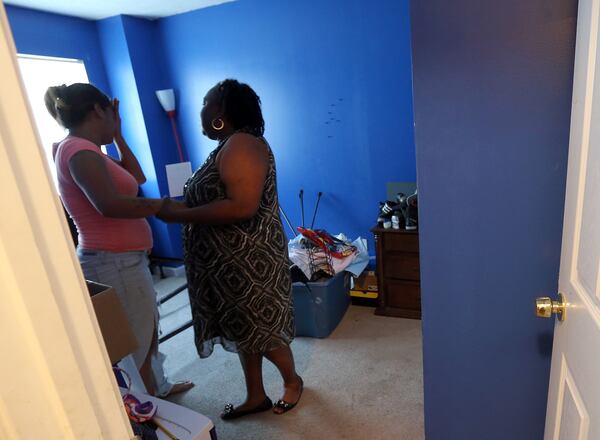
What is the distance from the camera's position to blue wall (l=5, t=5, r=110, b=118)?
8.39ft

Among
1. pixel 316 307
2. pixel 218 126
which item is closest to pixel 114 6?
pixel 218 126

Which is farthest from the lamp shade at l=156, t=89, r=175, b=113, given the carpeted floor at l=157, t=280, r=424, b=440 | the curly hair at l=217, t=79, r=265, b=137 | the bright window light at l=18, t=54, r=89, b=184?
the curly hair at l=217, t=79, r=265, b=137

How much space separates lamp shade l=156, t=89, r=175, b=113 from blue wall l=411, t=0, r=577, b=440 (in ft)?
8.85

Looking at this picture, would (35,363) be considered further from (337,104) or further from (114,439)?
(337,104)

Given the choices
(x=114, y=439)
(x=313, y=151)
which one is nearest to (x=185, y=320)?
(x=313, y=151)

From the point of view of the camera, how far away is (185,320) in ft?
8.96

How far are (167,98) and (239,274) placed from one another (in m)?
2.31

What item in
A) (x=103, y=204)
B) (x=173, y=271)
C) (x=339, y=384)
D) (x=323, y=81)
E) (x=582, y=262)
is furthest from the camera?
(x=173, y=271)

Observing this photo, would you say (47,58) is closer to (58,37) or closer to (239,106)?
(58,37)

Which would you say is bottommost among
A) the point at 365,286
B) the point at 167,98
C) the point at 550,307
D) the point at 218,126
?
the point at 365,286

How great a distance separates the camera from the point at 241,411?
1746mm

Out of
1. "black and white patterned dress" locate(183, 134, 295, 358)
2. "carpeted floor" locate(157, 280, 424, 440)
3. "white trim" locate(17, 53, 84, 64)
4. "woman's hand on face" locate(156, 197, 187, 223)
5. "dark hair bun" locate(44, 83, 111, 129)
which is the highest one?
"white trim" locate(17, 53, 84, 64)

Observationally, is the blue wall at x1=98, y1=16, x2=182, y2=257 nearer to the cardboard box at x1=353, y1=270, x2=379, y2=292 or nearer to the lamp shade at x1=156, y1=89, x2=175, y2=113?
the lamp shade at x1=156, y1=89, x2=175, y2=113

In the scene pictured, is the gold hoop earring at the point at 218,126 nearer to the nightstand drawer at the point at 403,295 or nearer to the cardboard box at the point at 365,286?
the nightstand drawer at the point at 403,295
